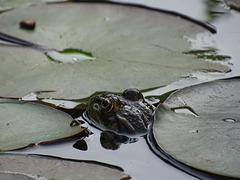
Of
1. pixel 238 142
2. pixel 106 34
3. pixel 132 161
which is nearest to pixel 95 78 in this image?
pixel 106 34

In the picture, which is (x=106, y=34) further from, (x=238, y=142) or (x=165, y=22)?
(x=238, y=142)

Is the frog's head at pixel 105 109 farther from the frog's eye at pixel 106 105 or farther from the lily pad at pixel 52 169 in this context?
the lily pad at pixel 52 169

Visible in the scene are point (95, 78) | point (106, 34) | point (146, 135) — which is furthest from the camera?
point (106, 34)

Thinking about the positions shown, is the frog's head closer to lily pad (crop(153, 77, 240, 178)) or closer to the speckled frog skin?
the speckled frog skin

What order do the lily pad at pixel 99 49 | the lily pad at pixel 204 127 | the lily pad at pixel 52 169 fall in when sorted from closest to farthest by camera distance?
the lily pad at pixel 52 169 → the lily pad at pixel 204 127 → the lily pad at pixel 99 49

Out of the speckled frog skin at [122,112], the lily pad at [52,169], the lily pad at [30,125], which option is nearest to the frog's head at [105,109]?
the speckled frog skin at [122,112]

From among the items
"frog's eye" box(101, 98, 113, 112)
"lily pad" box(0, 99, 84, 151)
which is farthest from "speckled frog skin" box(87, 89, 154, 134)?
"lily pad" box(0, 99, 84, 151)
